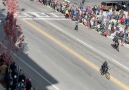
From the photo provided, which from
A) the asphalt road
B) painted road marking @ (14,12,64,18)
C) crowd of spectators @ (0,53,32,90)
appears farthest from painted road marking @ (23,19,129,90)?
crowd of spectators @ (0,53,32,90)

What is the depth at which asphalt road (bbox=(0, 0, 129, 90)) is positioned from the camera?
26.8m

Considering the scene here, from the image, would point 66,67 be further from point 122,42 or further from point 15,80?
point 122,42

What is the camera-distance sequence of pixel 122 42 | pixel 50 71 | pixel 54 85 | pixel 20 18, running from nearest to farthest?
1. pixel 54 85
2. pixel 50 71
3. pixel 122 42
4. pixel 20 18

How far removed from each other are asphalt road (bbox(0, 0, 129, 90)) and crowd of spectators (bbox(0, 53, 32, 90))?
2.22 metres

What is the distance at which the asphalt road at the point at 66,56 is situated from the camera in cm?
2684

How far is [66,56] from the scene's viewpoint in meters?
31.5

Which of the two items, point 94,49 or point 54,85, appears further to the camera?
point 94,49

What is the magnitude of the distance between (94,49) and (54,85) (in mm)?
10017

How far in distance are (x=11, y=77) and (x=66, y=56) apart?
29.4 feet

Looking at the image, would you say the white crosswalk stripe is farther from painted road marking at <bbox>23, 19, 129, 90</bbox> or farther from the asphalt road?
painted road marking at <bbox>23, 19, 129, 90</bbox>

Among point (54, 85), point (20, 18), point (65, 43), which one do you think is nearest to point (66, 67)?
point (54, 85)

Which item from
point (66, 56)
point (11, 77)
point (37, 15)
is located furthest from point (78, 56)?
point (37, 15)

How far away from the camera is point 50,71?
27766mm

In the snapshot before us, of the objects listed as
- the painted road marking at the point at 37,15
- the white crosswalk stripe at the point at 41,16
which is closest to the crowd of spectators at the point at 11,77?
the white crosswalk stripe at the point at 41,16
